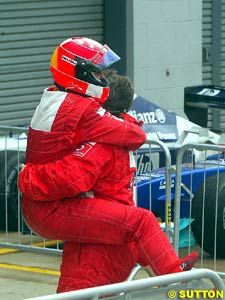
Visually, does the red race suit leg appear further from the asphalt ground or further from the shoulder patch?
the asphalt ground

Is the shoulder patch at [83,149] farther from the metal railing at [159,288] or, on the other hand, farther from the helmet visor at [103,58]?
the metal railing at [159,288]

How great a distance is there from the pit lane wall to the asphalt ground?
0.08 metres

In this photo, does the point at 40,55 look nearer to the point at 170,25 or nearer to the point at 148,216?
the point at 170,25

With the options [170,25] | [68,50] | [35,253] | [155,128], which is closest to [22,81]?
[170,25]

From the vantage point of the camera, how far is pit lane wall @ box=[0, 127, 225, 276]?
7539mm

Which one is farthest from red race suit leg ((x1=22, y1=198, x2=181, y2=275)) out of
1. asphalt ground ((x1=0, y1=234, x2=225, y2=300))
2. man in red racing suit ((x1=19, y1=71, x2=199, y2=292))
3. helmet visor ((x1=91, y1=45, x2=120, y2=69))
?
asphalt ground ((x1=0, y1=234, x2=225, y2=300))

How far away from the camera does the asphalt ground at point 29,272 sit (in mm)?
7402

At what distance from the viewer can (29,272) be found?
26.6ft

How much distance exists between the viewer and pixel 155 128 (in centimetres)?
978

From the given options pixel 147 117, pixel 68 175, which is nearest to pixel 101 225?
pixel 68 175

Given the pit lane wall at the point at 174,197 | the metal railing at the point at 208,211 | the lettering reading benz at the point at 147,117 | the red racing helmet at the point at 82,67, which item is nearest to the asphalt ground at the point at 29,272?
the pit lane wall at the point at 174,197

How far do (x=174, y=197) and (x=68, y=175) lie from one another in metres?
2.86

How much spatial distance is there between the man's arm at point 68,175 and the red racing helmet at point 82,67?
0.28 meters
